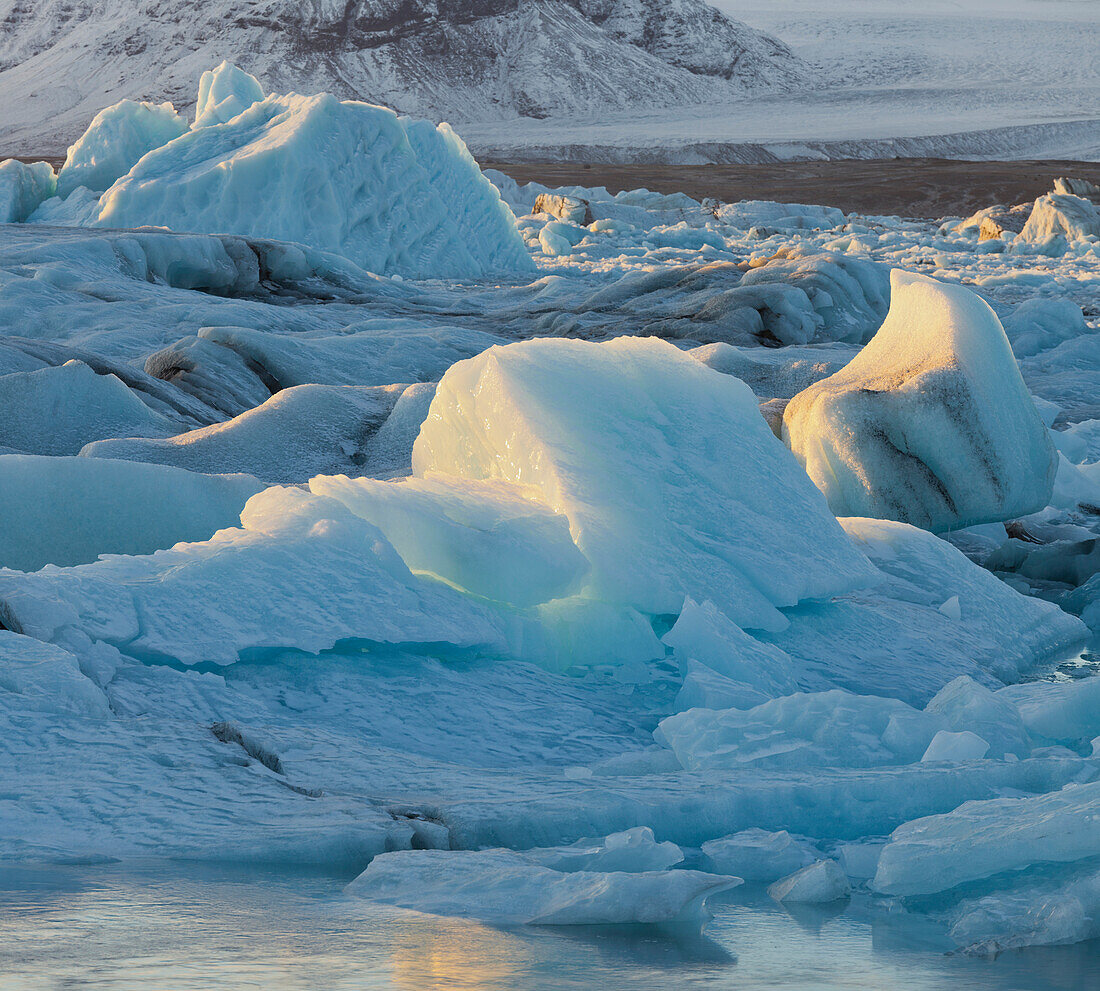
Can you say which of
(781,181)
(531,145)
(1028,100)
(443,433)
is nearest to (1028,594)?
(443,433)

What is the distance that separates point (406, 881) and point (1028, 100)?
100699 millimetres

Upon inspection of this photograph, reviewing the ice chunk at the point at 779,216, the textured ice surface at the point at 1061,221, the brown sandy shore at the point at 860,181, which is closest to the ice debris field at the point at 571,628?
the textured ice surface at the point at 1061,221

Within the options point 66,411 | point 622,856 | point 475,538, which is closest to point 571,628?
point 475,538

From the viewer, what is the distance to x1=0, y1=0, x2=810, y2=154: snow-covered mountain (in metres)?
98.1

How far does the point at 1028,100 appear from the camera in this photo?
303 feet

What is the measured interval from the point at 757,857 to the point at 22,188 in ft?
66.3

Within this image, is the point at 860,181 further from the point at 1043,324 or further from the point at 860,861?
the point at 860,861

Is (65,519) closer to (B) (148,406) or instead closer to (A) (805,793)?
(A) (805,793)

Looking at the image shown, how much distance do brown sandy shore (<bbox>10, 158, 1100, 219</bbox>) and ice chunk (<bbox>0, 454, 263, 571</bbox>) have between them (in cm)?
3808

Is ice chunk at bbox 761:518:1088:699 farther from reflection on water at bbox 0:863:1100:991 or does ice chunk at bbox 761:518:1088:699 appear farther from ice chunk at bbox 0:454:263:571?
ice chunk at bbox 0:454:263:571

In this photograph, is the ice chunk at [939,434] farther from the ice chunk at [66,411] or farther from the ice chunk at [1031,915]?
the ice chunk at [1031,915]

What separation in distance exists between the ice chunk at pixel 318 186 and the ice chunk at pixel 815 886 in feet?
52.1

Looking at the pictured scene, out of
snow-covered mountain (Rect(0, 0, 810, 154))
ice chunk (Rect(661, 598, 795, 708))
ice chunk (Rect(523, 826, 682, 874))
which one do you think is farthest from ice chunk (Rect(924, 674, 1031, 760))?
snow-covered mountain (Rect(0, 0, 810, 154))

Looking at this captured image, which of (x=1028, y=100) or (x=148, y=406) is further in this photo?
(x=1028, y=100)
